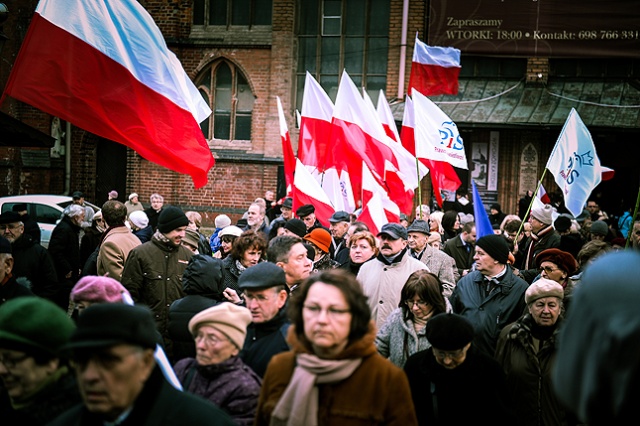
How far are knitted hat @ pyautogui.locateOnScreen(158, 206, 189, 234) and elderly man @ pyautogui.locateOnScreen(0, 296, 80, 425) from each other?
322 cm

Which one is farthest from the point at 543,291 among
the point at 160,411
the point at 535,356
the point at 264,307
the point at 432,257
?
the point at 160,411

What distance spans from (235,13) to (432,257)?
17.2 meters

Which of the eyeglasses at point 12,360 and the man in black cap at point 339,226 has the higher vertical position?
the man in black cap at point 339,226

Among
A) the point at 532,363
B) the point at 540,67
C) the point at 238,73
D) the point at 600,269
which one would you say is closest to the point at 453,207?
the point at 540,67

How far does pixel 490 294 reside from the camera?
5965 mm

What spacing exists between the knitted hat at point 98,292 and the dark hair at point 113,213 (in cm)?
286

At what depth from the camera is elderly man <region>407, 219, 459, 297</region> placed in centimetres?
748

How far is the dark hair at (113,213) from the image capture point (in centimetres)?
705

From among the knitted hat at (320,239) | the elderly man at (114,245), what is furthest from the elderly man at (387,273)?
the elderly man at (114,245)

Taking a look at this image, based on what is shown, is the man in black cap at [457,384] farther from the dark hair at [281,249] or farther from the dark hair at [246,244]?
the dark hair at [246,244]

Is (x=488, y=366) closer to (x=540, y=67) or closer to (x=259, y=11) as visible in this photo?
(x=540, y=67)

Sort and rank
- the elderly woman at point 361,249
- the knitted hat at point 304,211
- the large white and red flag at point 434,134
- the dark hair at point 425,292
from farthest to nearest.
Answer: the large white and red flag at point 434,134
the knitted hat at point 304,211
the elderly woman at point 361,249
the dark hair at point 425,292

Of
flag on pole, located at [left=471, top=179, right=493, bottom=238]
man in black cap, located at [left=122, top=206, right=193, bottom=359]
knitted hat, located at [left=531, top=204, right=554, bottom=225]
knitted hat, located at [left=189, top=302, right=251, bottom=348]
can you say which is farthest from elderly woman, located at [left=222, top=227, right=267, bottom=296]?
knitted hat, located at [left=531, top=204, right=554, bottom=225]

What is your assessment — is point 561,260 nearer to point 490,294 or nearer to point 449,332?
point 490,294
